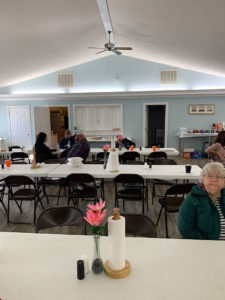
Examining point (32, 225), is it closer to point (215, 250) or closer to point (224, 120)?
point (215, 250)

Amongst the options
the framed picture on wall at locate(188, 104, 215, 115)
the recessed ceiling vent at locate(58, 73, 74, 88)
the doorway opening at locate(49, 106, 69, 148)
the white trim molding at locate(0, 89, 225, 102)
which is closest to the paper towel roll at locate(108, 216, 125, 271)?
the white trim molding at locate(0, 89, 225, 102)

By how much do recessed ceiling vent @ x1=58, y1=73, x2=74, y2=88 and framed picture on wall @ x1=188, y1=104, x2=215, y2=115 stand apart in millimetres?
5095

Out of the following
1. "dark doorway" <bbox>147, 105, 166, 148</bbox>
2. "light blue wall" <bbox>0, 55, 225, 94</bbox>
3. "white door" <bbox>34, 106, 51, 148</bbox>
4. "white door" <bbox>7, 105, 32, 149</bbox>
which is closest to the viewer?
"white door" <bbox>34, 106, 51, 148</bbox>

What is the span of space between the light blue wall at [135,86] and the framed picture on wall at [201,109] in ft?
0.42

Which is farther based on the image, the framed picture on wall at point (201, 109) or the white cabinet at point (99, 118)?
the white cabinet at point (99, 118)

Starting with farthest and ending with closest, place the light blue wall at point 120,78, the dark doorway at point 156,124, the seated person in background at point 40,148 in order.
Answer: the dark doorway at point 156,124 < the light blue wall at point 120,78 < the seated person in background at point 40,148

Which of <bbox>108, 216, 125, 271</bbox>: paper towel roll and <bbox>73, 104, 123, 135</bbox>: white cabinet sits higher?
<bbox>73, 104, 123, 135</bbox>: white cabinet

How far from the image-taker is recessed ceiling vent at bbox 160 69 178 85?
8.94 m

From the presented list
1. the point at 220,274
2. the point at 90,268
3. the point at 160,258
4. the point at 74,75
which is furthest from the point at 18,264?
the point at 74,75

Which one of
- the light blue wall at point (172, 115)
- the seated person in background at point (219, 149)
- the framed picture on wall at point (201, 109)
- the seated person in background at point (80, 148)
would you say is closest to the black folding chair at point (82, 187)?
the seated person in background at point (80, 148)

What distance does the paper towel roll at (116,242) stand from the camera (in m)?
1.21

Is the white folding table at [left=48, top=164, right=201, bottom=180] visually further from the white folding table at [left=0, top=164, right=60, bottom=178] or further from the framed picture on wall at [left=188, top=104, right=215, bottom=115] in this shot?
the framed picture on wall at [left=188, top=104, right=215, bottom=115]

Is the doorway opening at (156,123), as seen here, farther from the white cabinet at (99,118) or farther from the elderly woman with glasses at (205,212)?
the elderly woman with glasses at (205,212)

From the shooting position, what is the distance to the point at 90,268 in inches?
52.4
